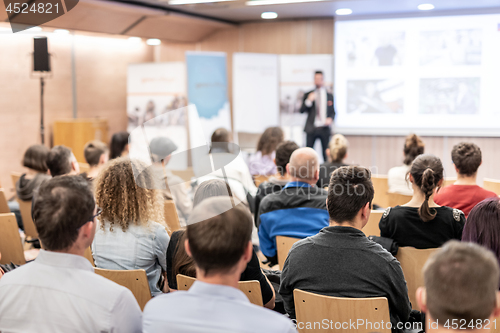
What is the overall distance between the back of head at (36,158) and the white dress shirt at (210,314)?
123 inches

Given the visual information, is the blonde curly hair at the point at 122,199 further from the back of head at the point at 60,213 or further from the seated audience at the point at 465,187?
the seated audience at the point at 465,187

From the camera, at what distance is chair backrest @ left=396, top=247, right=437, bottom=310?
7.93 ft

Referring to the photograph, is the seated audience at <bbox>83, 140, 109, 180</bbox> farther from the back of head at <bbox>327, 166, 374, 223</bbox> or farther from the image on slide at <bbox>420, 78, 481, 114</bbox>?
the image on slide at <bbox>420, 78, 481, 114</bbox>

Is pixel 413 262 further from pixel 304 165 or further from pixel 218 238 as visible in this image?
pixel 218 238

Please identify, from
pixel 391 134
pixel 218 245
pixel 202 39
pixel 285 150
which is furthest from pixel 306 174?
pixel 202 39

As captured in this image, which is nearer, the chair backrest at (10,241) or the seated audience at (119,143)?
the chair backrest at (10,241)

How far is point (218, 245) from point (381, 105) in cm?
658

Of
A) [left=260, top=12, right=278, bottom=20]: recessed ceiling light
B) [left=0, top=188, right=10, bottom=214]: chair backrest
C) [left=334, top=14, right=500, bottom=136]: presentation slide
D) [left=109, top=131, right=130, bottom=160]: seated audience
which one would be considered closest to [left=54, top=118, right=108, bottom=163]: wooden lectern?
[left=109, top=131, right=130, bottom=160]: seated audience

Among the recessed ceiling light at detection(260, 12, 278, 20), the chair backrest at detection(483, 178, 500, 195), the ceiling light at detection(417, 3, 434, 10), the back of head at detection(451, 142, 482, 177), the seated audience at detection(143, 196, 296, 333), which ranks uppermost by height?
the recessed ceiling light at detection(260, 12, 278, 20)

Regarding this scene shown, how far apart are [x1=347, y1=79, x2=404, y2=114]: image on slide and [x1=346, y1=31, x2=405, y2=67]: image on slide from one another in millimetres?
305

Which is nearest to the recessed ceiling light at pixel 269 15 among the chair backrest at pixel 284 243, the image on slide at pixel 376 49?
the image on slide at pixel 376 49

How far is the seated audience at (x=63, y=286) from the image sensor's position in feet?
4.41

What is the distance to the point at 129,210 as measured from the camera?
7.40 feet

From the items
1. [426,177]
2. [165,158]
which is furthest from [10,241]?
[426,177]
